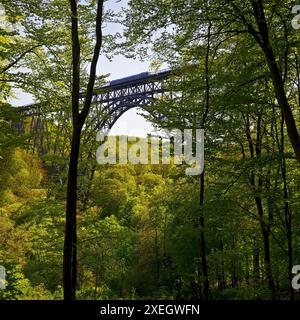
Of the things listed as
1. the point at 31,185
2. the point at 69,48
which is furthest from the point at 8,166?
the point at 69,48

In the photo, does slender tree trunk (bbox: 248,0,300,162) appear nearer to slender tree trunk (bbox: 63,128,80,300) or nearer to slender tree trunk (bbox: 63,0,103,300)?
slender tree trunk (bbox: 63,0,103,300)

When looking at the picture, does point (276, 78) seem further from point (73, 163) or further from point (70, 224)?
point (70, 224)

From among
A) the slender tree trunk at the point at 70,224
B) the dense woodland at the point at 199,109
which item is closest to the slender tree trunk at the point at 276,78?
the dense woodland at the point at 199,109

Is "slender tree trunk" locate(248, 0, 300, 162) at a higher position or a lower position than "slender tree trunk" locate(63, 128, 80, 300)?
higher

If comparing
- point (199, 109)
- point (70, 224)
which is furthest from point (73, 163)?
point (199, 109)

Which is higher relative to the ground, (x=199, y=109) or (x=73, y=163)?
(x=199, y=109)

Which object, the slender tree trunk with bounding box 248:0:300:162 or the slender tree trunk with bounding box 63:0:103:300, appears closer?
the slender tree trunk with bounding box 248:0:300:162

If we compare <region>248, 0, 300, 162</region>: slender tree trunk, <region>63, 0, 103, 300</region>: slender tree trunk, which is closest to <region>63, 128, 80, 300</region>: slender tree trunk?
<region>63, 0, 103, 300</region>: slender tree trunk

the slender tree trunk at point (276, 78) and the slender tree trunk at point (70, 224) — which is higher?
the slender tree trunk at point (276, 78)

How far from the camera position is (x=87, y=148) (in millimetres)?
13977

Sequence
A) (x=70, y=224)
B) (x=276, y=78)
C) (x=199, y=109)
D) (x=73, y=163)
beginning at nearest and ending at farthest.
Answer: (x=276, y=78) → (x=70, y=224) → (x=73, y=163) → (x=199, y=109)

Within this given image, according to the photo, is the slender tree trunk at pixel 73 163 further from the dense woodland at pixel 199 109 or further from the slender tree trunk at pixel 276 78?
the slender tree trunk at pixel 276 78
